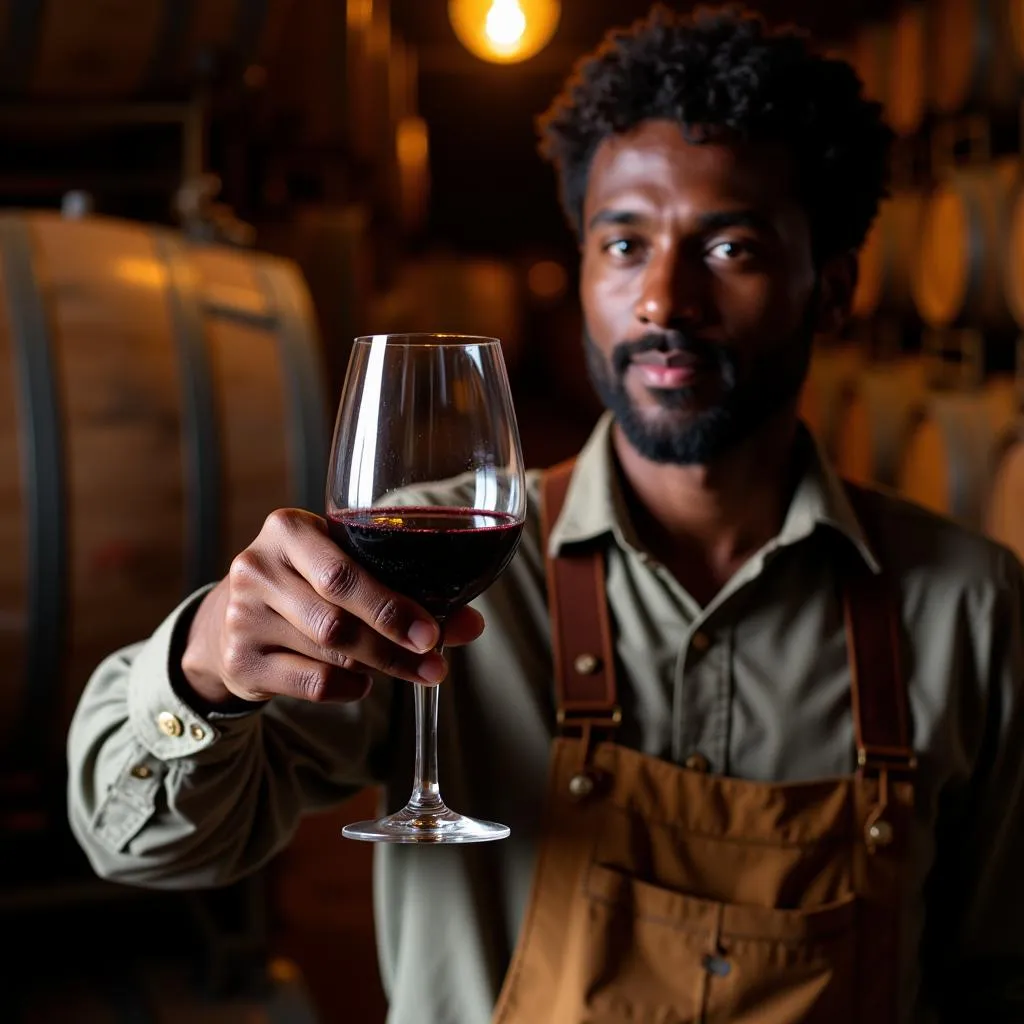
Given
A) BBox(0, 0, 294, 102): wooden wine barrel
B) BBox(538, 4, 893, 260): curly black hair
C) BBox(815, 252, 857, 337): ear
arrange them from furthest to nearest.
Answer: BBox(0, 0, 294, 102): wooden wine barrel < BBox(815, 252, 857, 337): ear < BBox(538, 4, 893, 260): curly black hair

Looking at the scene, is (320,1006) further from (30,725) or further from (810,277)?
(810,277)

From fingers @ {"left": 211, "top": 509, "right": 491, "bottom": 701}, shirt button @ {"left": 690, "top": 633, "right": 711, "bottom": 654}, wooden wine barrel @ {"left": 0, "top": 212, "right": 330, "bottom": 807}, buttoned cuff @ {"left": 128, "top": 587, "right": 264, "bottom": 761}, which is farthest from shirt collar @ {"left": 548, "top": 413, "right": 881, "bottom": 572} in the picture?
wooden wine barrel @ {"left": 0, "top": 212, "right": 330, "bottom": 807}

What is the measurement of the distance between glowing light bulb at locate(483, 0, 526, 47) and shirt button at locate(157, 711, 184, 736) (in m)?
5.26

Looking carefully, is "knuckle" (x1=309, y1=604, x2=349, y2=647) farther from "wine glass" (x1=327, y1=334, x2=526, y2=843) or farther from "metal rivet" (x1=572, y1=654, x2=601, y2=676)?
"metal rivet" (x1=572, y1=654, x2=601, y2=676)

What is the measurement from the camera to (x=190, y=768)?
1.33 metres

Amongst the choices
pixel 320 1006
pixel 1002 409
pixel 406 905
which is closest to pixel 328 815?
pixel 320 1006

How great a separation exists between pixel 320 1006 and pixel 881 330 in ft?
15.7

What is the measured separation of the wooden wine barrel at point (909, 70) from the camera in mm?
6000

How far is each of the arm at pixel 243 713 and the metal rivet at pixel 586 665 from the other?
201 mm

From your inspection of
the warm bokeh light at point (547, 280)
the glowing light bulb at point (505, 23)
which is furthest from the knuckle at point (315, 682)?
the warm bokeh light at point (547, 280)

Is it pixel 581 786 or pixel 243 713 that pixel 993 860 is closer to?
pixel 581 786

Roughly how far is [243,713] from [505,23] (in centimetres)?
536

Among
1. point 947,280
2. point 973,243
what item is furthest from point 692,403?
point 947,280

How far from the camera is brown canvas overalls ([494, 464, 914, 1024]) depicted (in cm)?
152
